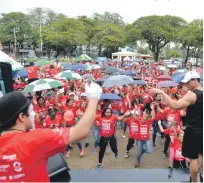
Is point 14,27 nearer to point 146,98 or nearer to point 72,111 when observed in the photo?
point 146,98

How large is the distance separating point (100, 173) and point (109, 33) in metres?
49.1

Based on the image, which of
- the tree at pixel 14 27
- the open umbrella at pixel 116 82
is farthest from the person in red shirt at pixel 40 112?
the tree at pixel 14 27

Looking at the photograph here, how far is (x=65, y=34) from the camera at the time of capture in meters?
50.5

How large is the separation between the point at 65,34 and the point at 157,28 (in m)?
15.3

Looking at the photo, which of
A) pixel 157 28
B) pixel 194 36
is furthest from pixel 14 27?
pixel 194 36

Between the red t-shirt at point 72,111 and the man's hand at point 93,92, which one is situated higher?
the man's hand at point 93,92

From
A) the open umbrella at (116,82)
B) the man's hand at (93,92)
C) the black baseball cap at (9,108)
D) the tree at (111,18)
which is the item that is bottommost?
the open umbrella at (116,82)

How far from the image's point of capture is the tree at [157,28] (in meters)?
46.2

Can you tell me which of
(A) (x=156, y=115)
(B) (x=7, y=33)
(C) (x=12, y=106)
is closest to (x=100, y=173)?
(C) (x=12, y=106)

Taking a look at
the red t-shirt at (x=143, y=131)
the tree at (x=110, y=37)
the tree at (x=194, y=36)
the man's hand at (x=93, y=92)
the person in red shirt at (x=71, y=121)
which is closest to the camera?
the man's hand at (x=93, y=92)

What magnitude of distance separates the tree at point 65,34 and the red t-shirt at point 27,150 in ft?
160

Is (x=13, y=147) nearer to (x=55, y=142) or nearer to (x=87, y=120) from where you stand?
(x=55, y=142)

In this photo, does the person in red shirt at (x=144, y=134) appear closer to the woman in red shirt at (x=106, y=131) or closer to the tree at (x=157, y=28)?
the woman in red shirt at (x=106, y=131)

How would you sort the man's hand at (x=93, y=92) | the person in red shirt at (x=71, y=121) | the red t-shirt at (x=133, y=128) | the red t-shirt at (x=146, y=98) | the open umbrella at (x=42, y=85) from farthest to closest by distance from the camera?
the red t-shirt at (x=146, y=98), the open umbrella at (x=42, y=85), the person in red shirt at (x=71, y=121), the red t-shirt at (x=133, y=128), the man's hand at (x=93, y=92)
